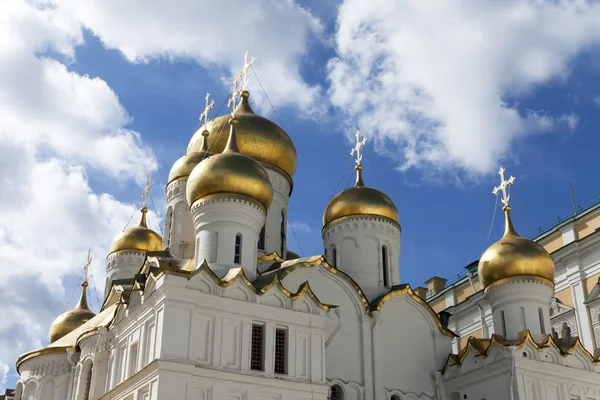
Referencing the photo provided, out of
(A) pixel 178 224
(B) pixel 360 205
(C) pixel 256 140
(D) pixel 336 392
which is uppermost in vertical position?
(C) pixel 256 140

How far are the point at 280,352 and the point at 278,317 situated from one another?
73 centimetres

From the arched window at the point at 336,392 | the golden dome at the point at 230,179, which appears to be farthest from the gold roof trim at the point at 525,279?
the golden dome at the point at 230,179

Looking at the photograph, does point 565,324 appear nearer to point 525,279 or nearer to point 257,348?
point 525,279

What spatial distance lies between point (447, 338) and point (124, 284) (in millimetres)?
8936

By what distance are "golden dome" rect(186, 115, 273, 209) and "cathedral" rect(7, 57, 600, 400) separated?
0.04 m

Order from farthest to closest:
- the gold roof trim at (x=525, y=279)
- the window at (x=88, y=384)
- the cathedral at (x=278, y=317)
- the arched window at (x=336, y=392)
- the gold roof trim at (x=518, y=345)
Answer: the gold roof trim at (x=525, y=279), the gold roof trim at (x=518, y=345), the arched window at (x=336, y=392), the window at (x=88, y=384), the cathedral at (x=278, y=317)

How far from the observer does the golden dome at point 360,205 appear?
67.3ft

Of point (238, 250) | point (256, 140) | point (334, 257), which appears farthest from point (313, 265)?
point (256, 140)

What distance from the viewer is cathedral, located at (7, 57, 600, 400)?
1479 centimetres

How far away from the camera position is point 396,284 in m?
20.2

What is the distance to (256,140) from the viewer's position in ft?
69.3

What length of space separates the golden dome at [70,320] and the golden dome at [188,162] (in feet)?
18.3

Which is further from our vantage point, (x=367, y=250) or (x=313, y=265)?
(x=367, y=250)

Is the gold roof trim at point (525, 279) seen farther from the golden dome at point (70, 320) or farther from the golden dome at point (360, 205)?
the golden dome at point (70, 320)
